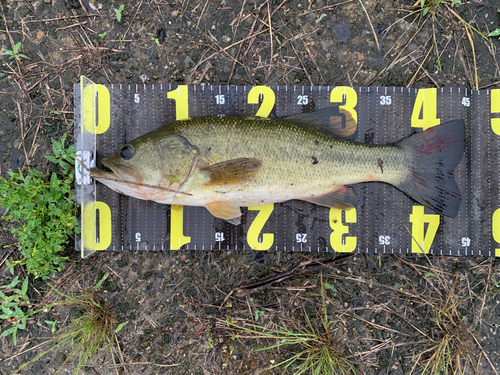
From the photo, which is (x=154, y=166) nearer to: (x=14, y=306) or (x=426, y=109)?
(x=14, y=306)

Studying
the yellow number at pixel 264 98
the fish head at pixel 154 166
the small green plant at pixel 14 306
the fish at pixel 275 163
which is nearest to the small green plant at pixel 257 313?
the fish at pixel 275 163

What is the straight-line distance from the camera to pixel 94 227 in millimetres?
3529

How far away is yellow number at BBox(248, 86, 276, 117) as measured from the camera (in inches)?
142

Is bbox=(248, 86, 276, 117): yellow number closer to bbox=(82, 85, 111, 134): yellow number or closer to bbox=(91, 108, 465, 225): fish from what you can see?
bbox=(91, 108, 465, 225): fish

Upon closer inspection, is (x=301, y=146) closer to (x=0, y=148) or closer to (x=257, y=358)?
(x=257, y=358)

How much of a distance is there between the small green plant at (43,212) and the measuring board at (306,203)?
0.20 m

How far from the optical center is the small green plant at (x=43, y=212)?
3177mm

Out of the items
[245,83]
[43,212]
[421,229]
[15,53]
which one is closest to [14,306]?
[43,212]

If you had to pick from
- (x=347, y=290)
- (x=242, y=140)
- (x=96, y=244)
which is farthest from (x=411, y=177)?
(x=96, y=244)

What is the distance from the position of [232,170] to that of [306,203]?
1131 mm

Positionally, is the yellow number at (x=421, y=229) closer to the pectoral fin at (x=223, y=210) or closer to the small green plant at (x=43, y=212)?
the pectoral fin at (x=223, y=210)

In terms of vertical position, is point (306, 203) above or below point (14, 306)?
above

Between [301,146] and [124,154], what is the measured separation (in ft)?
6.08

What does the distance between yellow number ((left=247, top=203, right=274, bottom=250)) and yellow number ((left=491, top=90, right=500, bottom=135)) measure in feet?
9.21
